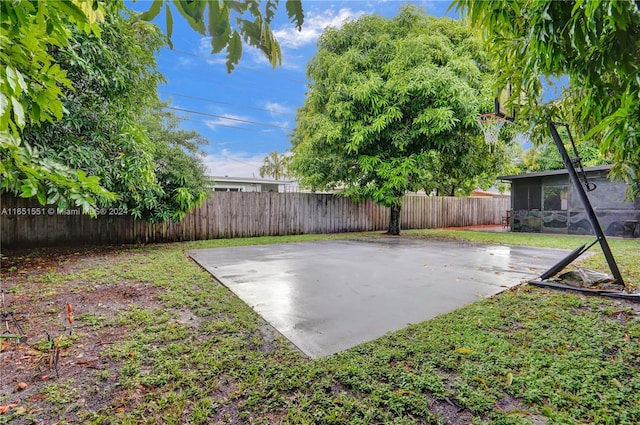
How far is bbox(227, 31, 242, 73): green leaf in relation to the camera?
88 cm

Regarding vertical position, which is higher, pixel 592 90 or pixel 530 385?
pixel 592 90

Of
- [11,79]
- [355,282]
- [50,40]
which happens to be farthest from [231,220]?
[11,79]

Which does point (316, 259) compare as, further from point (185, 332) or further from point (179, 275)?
point (185, 332)

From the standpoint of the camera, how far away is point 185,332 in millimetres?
2484

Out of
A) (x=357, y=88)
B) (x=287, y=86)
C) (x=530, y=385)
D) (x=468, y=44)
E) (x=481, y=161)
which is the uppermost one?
(x=468, y=44)

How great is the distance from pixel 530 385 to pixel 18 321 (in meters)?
3.90

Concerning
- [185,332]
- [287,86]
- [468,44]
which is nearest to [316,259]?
[185,332]

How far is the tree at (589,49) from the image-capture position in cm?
131

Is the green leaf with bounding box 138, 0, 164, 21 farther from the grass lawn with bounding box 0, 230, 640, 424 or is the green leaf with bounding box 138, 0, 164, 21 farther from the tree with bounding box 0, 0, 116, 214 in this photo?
the grass lawn with bounding box 0, 230, 640, 424

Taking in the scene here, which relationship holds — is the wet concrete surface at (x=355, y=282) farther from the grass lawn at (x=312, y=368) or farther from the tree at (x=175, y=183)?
the tree at (x=175, y=183)

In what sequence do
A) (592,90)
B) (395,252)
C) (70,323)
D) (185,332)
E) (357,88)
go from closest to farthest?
(592,90)
(185,332)
(70,323)
(395,252)
(357,88)

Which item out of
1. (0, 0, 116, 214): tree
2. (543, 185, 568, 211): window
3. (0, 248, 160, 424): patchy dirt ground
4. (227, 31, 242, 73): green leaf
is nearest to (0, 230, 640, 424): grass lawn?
(0, 248, 160, 424): patchy dirt ground

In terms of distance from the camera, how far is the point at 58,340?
2.32 metres

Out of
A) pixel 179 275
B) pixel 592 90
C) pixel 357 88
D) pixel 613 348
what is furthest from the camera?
pixel 357 88
